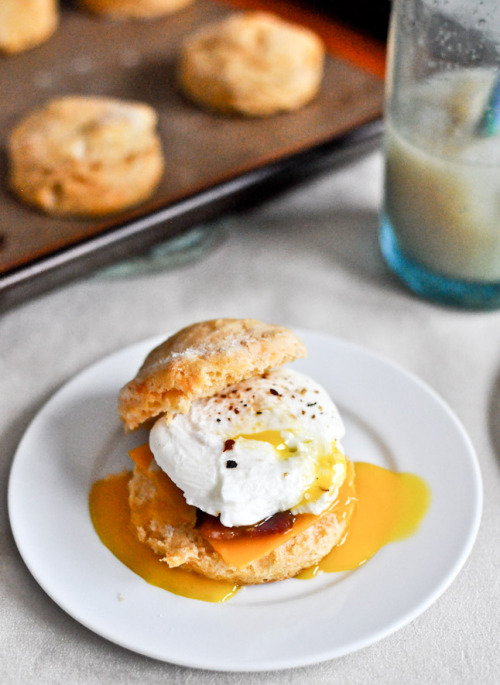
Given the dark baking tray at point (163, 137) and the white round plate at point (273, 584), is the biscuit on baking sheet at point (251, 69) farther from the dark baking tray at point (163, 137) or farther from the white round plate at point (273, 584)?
the white round plate at point (273, 584)

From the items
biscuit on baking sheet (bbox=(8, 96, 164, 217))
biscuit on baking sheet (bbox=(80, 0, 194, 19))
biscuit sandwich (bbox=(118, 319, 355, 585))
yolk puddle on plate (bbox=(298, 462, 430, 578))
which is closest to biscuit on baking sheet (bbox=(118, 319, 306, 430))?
biscuit sandwich (bbox=(118, 319, 355, 585))

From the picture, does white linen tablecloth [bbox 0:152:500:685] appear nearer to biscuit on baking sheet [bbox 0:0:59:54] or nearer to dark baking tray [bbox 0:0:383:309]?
dark baking tray [bbox 0:0:383:309]

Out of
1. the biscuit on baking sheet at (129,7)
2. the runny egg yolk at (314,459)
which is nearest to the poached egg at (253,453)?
the runny egg yolk at (314,459)

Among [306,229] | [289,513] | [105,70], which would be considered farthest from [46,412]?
[105,70]

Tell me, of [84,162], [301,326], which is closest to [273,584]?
[301,326]

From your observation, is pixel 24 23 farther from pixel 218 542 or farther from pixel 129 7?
pixel 218 542

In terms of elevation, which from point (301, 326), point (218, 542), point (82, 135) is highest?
point (82, 135)

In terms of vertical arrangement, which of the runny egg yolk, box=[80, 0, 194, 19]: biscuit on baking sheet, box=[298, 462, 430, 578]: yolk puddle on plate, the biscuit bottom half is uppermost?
box=[80, 0, 194, 19]: biscuit on baking sheet
